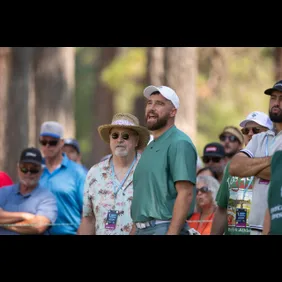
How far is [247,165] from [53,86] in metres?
12.4

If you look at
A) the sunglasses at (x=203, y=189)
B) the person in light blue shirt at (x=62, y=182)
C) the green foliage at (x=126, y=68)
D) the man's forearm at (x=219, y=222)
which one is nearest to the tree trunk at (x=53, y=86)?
the person in light blue shirt at (x=62, y=182)

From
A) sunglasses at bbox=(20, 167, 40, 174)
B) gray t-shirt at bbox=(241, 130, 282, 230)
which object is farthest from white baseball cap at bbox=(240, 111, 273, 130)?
sunglasses at bbox=(20, 167, 40, 174)

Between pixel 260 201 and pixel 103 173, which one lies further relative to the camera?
pixel 103 173

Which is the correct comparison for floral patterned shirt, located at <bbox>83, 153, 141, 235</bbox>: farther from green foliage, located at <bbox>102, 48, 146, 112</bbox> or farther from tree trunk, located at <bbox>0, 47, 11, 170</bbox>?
green foliage, located at <bbox>102, 48, 146, 112</bbox>

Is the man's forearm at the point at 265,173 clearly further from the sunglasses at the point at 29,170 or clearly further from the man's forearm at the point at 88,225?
the sunglasses at the point at 29,170

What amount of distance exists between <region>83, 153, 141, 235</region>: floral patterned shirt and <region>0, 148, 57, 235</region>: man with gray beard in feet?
4.71

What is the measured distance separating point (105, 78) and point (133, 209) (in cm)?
2027

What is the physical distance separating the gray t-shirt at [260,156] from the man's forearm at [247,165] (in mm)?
111

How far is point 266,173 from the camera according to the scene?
301 inches

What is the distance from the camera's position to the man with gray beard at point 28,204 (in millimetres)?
10656

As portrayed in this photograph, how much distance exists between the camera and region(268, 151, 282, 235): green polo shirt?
6.86 m
